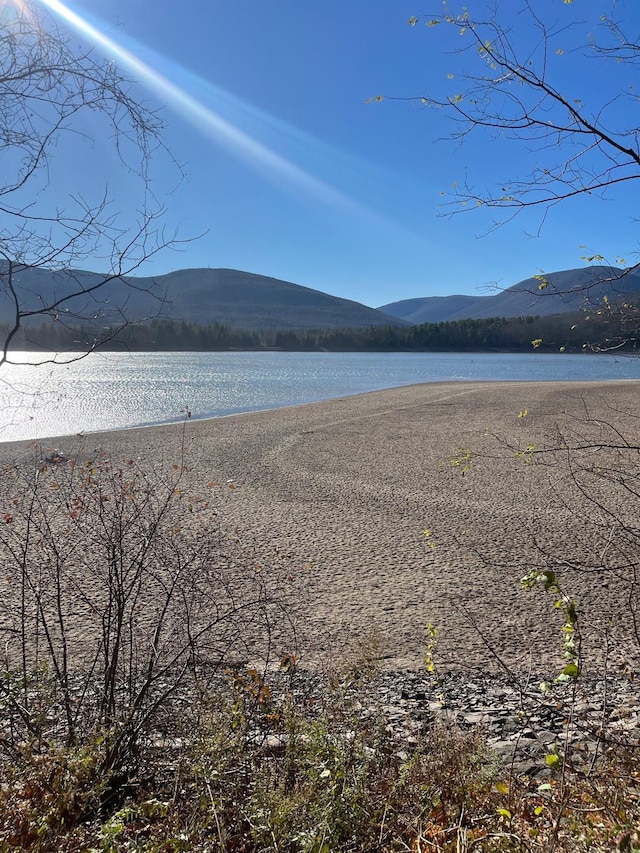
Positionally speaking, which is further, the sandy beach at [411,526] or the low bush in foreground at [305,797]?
the sandy beach at [411,526]

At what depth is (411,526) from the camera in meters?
9.55

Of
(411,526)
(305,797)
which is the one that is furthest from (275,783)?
(411,526)

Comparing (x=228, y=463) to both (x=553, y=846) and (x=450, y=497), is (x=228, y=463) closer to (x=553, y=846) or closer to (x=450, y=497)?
(x=450, y=497)

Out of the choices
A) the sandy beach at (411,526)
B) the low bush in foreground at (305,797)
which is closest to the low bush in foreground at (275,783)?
the low bush in foreground at (305,797)

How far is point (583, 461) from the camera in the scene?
13.6m

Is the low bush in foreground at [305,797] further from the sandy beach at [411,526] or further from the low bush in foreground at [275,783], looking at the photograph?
the sandy beach at [411,526]

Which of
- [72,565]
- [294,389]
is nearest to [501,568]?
[72,565]

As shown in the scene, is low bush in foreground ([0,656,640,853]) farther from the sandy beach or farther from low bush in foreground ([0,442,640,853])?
the sandy beach

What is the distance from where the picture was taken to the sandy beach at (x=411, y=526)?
595 centimetres

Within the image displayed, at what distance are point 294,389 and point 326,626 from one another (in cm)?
3464

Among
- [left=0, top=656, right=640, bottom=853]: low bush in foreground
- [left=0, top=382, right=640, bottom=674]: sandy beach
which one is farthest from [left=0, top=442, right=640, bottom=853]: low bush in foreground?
[left=0, top=382, right=640, bottom=674]: sandy beach

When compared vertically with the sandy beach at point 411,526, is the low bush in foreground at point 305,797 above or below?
above

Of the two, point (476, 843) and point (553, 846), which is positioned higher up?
point (553, 846)

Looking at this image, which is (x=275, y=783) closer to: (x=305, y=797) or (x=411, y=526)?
(x=305, y=797)
